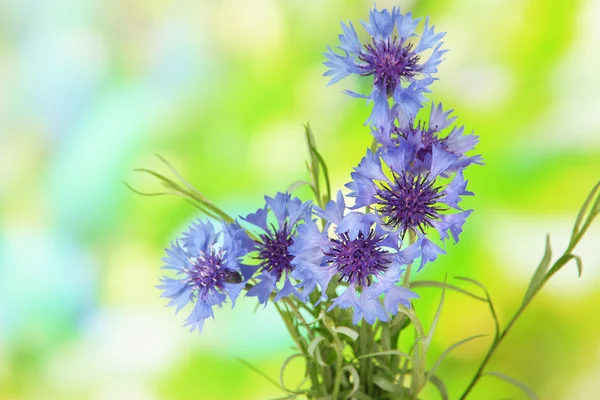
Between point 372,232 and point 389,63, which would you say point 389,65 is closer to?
point 389,63

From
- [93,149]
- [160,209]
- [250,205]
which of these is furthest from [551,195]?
[93,149]

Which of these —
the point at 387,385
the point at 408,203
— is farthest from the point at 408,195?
the point at 387,385

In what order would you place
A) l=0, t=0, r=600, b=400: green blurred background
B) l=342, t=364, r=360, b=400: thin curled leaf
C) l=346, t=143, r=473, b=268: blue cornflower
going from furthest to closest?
l=0, t=0, r=600, b=400: green blurred background → l=342, t=364, r=360, b=400: thin curled leaf → l=346, t=143, r=473, b=268: blue cornflower

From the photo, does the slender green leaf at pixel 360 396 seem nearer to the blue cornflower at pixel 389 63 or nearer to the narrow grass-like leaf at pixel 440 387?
the narrow grass-like leaf at pixel 440 387

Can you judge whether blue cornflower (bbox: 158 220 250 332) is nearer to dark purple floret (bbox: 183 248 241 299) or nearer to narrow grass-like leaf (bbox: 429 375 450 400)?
dark purple floret (bbox: 183 248 241 299)

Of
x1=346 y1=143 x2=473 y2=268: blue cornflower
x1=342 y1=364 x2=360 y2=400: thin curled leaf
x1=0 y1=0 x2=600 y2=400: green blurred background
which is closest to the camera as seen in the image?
x1=346 y1=143 x2=473 y2=268: blue cornflower

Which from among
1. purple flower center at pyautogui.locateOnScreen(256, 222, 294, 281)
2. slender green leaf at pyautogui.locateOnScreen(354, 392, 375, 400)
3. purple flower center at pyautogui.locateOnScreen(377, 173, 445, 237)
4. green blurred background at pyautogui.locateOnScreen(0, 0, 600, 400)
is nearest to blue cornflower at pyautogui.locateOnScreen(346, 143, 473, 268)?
purple flower center at pyautogui.locateOnScreen(377, 173, 445, 237)

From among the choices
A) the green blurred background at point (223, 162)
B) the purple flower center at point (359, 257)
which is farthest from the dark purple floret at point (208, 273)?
the green blurred background at point (223, 162)
